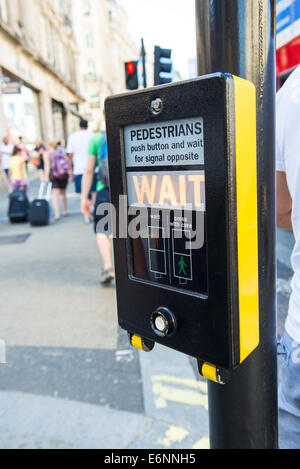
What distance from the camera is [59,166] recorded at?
9203 millimetres

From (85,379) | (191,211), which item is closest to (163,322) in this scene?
(191,211)

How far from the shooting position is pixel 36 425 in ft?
8.50

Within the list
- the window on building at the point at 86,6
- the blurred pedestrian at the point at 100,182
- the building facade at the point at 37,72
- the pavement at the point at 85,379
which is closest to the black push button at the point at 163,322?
the pavement at the point at 85,379

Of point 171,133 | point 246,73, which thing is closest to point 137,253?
point 171,133

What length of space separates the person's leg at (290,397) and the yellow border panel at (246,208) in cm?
29

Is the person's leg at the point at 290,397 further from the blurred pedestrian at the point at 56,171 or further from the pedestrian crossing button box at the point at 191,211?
the blurred pedestrian at the point at 56,171

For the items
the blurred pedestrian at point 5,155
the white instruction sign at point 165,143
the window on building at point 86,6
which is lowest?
the white instruction sign at point 165,143

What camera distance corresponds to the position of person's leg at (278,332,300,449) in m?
1.24

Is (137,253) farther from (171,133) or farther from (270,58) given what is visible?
(270,58)

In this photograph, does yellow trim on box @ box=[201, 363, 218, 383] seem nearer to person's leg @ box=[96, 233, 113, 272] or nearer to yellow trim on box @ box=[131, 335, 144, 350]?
yellow trim on box @ box=[131, 335, 144, 350]

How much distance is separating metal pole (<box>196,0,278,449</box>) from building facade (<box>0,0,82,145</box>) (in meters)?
7.27

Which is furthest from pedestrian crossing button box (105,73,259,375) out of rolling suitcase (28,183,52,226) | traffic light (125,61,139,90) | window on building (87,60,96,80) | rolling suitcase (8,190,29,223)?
window on building (87,60,96,80)

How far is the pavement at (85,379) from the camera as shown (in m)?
2.49

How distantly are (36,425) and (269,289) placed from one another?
2.00 meters
